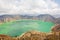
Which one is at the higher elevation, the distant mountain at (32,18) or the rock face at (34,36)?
the distant mountain at (32,18)

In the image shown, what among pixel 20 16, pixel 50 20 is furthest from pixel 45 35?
pixel 20 16

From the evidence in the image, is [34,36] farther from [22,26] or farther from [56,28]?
[56,28]

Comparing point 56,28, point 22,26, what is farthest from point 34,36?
point 56,28

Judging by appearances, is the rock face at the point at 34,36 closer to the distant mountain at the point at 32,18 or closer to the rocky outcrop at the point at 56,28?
the rocky outcrop at the point at 56,28

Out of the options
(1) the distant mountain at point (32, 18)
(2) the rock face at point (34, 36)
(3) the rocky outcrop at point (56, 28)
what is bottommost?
(2) the rock face at point (34, 36)

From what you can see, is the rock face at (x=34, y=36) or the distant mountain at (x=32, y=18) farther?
the distant mountain at (x=32, y=18)

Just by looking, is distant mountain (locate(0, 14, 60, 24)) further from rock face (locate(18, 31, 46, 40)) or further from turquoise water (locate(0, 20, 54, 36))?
rock face (locate(18, 31, 46, 40))

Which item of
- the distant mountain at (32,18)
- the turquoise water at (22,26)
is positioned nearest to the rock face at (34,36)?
the turquoise water at (22,26)

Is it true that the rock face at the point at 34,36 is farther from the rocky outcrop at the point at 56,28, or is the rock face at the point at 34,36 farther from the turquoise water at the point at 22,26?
the rocky outcrop at the point at 56,28

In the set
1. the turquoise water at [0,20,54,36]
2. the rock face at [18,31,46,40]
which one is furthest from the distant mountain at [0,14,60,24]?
the rock face at [18,31,46,40]

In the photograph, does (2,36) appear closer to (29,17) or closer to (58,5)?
(29,17)
